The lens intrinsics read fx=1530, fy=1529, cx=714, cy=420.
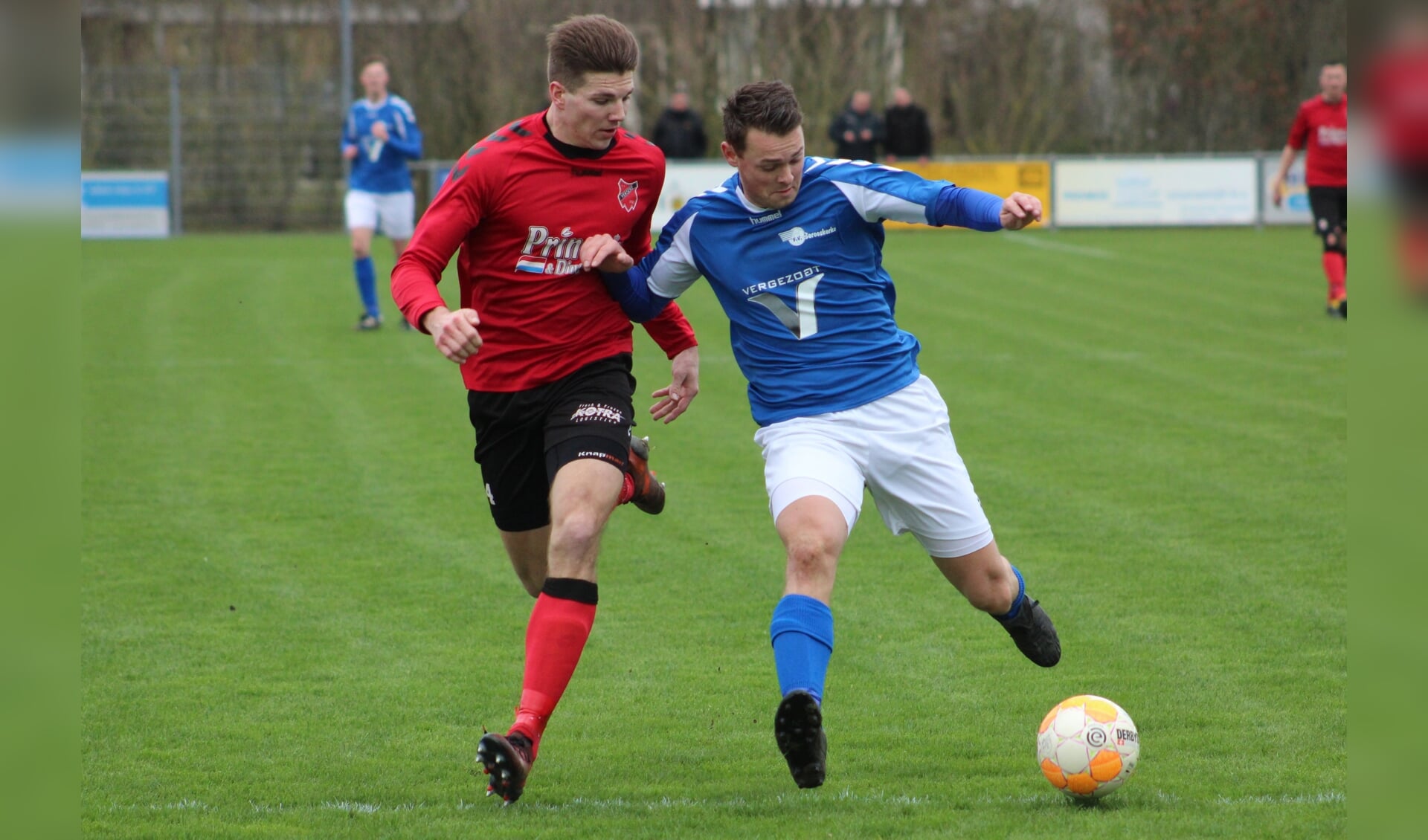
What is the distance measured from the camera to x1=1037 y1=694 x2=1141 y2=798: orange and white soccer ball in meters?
4.16

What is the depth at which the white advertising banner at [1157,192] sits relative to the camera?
2448 cm

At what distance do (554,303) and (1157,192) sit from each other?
21.6m

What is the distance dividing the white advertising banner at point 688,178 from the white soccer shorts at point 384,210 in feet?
28.9

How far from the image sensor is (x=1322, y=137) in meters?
14.7

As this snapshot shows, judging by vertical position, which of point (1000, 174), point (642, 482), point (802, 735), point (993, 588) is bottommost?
point (802, 735)

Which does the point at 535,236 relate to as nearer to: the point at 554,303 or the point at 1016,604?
the point at 554,303

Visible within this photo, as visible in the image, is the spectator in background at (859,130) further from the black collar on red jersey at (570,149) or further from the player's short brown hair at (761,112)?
the player's short brown hair at (761,112)

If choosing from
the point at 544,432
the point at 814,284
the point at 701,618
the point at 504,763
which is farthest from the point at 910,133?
the point at 504,763

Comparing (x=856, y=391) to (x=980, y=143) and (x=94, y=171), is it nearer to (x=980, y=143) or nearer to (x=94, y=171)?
(x=94, y=171)

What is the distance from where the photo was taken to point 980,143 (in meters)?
31.9

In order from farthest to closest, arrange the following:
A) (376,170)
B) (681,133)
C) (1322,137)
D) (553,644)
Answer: (681,133)
(376,170)
(1322,137)
(553,644)

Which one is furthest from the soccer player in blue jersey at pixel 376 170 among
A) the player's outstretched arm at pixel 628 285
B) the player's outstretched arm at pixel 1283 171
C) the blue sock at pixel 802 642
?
the blue sock at pixel 802 642

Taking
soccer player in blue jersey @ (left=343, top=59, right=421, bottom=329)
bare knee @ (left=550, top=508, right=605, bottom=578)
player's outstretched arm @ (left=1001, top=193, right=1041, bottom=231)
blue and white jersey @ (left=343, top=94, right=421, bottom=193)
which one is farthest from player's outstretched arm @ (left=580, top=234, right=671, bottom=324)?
blue and white jersey @ (left=343, top=94, right=421, bottom=193)

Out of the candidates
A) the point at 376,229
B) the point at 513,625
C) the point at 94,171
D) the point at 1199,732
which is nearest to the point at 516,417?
the point at 513,625
